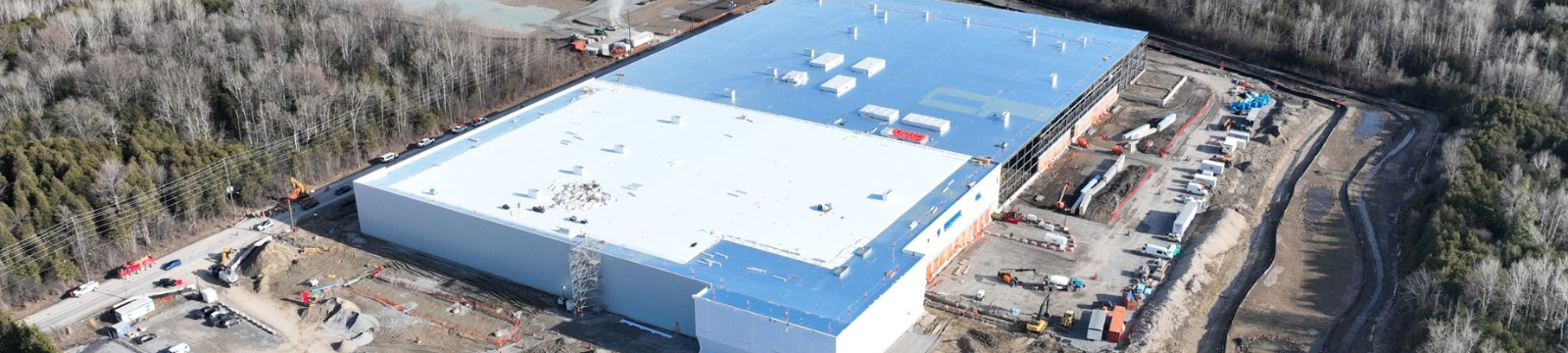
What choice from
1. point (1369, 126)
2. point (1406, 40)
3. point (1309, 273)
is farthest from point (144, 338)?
point (1406, 40)

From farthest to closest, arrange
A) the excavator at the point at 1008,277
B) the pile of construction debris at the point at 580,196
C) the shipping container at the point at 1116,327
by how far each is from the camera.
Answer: the pile of construction debris at the point at 580,196
the excavator at the point at 1008,277
the shipping container at the point at 1116,327

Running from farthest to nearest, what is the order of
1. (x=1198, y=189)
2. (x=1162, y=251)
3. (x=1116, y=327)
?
(x=1198, y=189) → (x=1162, y=251) → (x=1116, y=327)

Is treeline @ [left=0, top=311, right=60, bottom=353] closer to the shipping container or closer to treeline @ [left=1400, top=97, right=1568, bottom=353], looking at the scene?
the shipping container

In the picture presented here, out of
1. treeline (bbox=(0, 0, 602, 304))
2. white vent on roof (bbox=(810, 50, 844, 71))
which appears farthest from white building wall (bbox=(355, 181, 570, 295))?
white vent on roof (bbox=(810, 50, 844, 71))

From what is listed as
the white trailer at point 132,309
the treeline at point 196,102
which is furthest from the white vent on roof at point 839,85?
the white trailer at point 132,309

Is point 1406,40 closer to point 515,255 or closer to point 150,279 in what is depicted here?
point 515,255

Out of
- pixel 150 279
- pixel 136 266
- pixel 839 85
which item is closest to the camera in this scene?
pixel 150 279

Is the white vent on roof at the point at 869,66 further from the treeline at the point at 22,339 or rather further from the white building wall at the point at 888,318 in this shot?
the treeline at the point at 22,339
